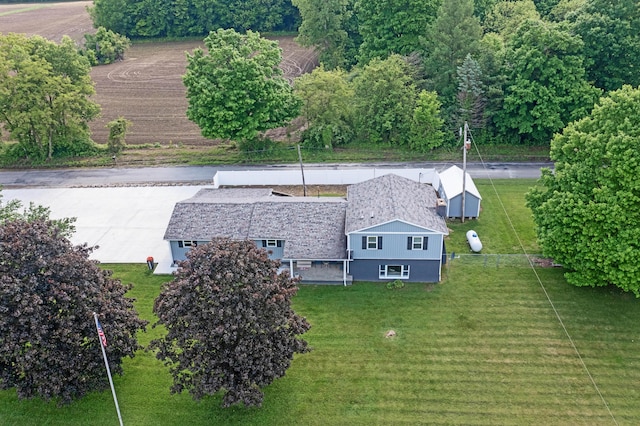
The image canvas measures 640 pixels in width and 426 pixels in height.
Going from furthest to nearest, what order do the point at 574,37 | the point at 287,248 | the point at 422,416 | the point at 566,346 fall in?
1. the point at 574,37
2. the point at 287,248
3. the point at 566,346
4. the point at 422,416

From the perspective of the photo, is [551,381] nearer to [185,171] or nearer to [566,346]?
[566,346]

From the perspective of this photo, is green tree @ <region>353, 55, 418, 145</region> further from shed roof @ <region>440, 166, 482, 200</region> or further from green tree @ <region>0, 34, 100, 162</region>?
green tree @ <region>0, 34, 100, 162</region>

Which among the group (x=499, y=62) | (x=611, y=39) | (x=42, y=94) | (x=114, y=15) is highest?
(x=114, y=15)

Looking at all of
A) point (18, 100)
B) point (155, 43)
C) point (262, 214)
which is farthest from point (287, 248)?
point (155, 43)

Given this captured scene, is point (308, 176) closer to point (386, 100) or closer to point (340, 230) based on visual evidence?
point (386, 100)

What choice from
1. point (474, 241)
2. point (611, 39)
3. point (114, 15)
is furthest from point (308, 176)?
point (114, 15)

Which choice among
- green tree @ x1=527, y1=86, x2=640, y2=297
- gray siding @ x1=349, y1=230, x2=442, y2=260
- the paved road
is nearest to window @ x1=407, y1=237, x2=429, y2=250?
gray siding @ x1=349, y1=230, x2=442, y2=260
